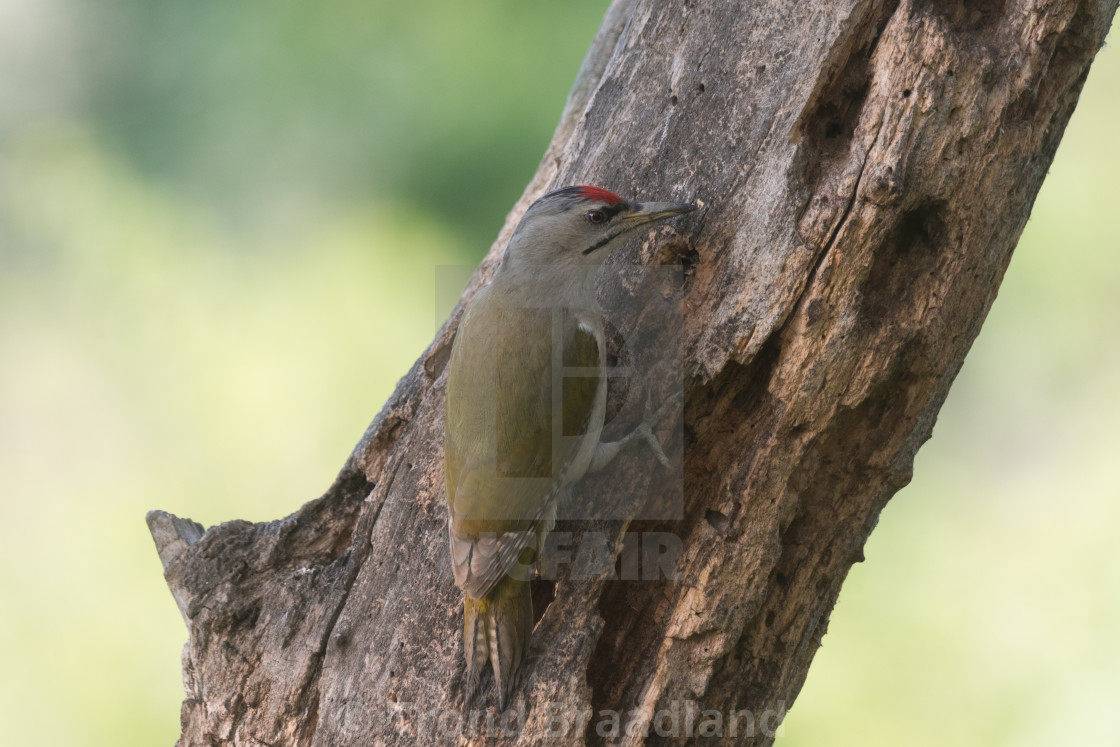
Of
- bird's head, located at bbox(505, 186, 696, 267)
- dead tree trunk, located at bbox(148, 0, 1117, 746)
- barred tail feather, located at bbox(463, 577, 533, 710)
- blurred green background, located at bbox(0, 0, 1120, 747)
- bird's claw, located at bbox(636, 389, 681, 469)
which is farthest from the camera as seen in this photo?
blurred green background, located at bbox(0, 0, 1120, 747)

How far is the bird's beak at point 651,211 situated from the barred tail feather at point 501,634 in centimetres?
119

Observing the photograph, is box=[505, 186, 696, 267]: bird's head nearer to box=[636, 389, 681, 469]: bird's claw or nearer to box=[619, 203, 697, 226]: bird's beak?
box=[619, 203, 697, 226]: bird's beak

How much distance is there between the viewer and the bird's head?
10.1 ft

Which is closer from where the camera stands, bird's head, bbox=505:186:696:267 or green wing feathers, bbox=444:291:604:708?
green wing feathers, bbox=444:291:604:708

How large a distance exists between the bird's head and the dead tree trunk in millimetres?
131

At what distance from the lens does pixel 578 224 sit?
10.5ft

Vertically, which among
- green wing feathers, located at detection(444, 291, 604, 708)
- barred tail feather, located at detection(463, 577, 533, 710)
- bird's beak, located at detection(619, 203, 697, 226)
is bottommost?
barred tail feather, located at detection(463, 577, 533, 710)

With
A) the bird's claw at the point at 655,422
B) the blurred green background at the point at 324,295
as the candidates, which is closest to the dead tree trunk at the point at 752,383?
the bird's claw at the point at 655,422

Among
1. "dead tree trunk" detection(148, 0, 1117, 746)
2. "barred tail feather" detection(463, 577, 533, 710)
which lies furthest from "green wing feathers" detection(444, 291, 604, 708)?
"dead tree trunk" detection(148, 0, 1117, 746)

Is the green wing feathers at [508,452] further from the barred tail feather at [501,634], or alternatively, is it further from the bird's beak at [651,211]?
the bird's beak at [651,211]

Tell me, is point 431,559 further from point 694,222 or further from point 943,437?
point 943,437

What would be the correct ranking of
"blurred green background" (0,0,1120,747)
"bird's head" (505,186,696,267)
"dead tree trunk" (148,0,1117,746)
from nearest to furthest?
"dead tree trunk" (148,0,1117,746), "bird's head" (505,186,696,267), "blurred green background" (0,0,1120,747)

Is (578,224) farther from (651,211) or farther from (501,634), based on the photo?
(501,634)

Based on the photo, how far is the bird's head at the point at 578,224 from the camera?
3.08 m
